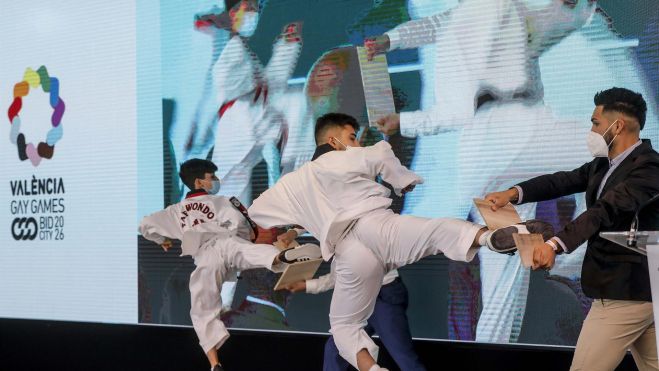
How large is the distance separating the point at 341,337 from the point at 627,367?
1800mm

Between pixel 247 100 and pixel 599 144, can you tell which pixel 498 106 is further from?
pixel 247 100

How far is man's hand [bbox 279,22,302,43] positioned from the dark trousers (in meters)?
2.12

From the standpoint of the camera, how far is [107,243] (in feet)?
22.3

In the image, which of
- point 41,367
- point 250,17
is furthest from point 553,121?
point 41,367

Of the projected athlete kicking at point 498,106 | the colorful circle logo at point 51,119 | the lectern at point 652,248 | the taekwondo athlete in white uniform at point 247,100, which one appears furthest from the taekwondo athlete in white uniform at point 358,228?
the colorful circle logo at point 51,119

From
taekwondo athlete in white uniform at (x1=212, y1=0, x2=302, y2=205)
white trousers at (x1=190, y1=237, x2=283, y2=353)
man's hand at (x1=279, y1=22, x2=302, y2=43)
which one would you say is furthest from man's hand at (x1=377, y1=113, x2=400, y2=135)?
white trousers at (x1=190, y1=237, x2=283, y2=353)

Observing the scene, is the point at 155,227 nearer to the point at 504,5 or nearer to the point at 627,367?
the point at 504,5

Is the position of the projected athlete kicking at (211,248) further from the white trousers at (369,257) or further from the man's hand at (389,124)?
the man's hand at (389,124)

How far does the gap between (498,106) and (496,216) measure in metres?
1.70

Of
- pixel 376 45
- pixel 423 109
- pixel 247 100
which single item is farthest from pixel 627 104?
pixel 247 100

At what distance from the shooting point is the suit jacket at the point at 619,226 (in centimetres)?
331

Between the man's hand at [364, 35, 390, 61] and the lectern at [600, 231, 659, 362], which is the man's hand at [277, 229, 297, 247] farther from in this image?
the lectern at [600, 231, 659, 362]

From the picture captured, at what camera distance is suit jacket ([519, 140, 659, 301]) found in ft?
10.9

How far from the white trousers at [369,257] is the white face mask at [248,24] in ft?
7.98
